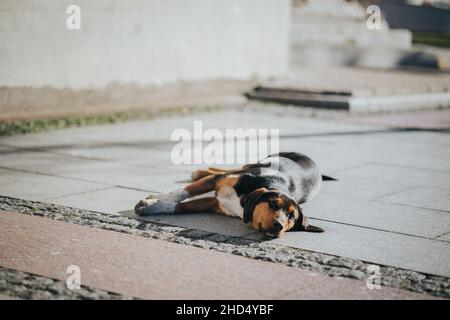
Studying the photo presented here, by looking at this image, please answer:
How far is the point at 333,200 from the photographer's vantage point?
21.8ft

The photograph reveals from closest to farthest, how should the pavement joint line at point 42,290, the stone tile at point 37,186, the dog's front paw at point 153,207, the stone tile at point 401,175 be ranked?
the pavement joint line at point 42,290, the dog's front paw at point 153,207, the stone tile at point 37,186, the stone tile at point 401,175

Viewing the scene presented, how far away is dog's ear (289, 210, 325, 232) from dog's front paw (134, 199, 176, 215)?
1043mm

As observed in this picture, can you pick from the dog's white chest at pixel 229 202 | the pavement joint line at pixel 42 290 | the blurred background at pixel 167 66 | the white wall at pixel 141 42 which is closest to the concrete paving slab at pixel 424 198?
the dog's white chest at pixel 229 202

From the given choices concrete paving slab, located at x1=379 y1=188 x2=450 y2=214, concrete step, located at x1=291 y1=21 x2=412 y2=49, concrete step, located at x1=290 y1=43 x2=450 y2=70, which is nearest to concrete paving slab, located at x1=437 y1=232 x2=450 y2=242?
concrete paving slab, located at x1=379 y1=188 x2=450 y2=214

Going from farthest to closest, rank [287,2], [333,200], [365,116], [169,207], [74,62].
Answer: [287,2]
[365,116]
[74,62]
[333,200]
[169,207]

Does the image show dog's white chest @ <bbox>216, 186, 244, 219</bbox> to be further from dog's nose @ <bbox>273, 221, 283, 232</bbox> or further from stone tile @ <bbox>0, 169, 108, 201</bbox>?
stone tile @ <bbox>0, 169, 108, 201</bbox>

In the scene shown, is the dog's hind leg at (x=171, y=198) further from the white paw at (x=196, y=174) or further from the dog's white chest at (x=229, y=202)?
the white paw at (x=196, y=174)

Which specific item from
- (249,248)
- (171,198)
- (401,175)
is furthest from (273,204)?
(401,175)

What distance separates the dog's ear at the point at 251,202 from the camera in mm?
5414

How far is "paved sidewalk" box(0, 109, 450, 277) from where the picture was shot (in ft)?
17.9

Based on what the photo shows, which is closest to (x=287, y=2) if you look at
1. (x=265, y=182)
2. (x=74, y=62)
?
(x=74, y=62)

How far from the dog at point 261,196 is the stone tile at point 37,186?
3.04 feet
